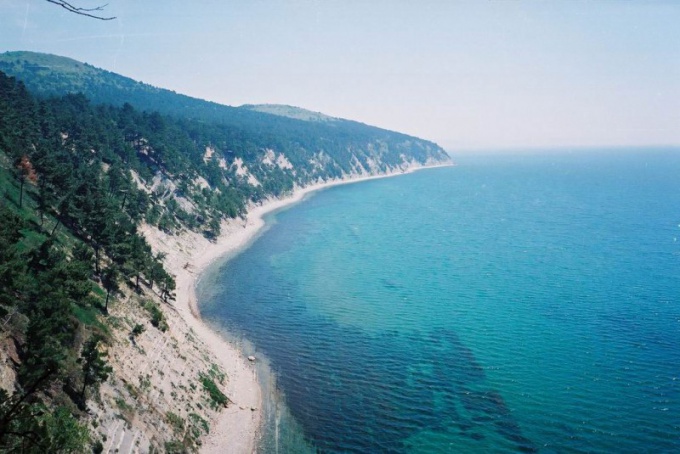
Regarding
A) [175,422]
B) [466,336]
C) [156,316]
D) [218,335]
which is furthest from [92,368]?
[466,336]

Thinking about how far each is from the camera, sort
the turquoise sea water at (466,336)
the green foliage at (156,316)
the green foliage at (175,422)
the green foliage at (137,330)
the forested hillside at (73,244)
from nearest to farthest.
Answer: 1. the forested hillside at (73,244)
2. the green foliage at (175,422)
3. the turquoise sea water at (466,336)
4. the green foliage at (137,330)
5. the green foliage at (156,316)

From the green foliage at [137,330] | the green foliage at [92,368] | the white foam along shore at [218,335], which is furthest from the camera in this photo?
the green foliage at [137,330]

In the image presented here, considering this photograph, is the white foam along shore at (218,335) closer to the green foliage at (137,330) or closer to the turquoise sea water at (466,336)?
the turquoise sea water at (466,336)

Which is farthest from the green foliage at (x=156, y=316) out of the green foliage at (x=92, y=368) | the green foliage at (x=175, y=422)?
the green foliage at (x=92, y=368)

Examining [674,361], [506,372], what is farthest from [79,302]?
[674,361]

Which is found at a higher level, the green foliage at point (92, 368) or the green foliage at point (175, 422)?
the green foliage at point (92, 368)

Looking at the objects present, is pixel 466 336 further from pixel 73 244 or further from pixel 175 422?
pixel 73 244
